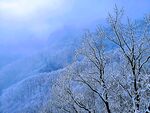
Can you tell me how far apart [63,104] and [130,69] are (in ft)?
19.5

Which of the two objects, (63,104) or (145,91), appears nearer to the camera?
(145,91)

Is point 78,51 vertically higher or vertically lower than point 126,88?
higher

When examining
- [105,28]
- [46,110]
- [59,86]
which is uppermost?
[46,110]

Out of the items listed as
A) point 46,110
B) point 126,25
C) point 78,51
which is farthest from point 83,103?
point 46,110

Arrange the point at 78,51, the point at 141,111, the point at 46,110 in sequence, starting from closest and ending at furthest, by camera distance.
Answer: the point at 141,111 → the point at 78,51 → the point at 46,110

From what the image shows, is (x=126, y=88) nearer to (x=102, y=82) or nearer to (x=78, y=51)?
(x=102, y=82)

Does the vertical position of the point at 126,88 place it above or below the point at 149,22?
below

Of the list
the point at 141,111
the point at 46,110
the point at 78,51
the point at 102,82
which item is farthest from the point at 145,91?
the point at 46,110

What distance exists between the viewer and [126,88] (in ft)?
96.1

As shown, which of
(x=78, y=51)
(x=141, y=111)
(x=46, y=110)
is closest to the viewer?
(x=141, y=111)

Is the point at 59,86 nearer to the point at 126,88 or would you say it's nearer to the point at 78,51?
the point at 78,51

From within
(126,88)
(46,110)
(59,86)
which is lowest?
(126,88)

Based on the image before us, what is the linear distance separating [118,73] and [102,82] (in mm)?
1343

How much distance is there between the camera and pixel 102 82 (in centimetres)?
3069
